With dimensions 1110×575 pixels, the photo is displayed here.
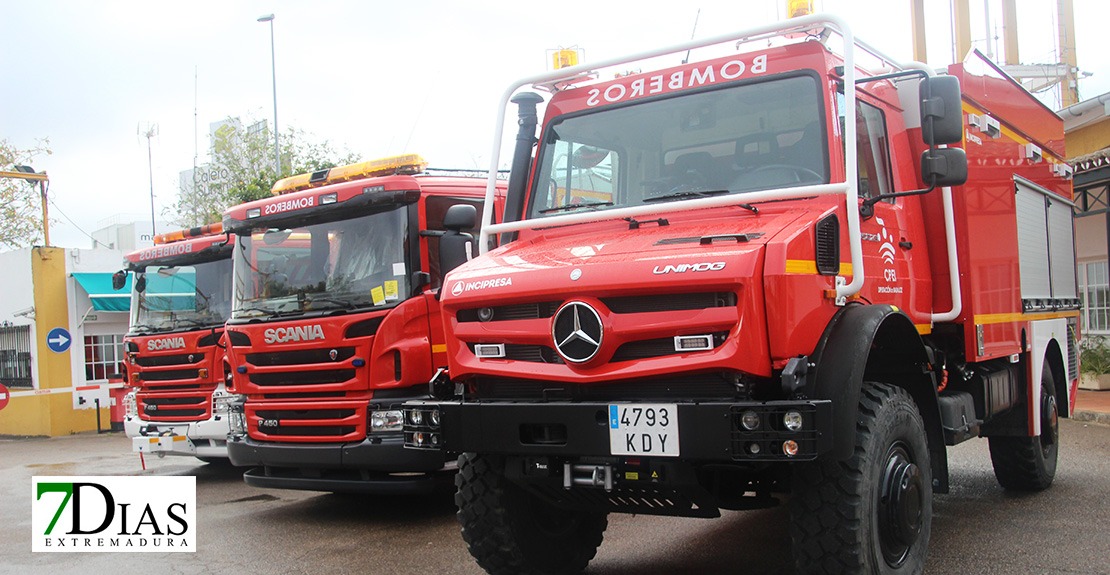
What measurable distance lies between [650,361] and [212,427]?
715 cm

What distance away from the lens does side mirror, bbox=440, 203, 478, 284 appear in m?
6.00

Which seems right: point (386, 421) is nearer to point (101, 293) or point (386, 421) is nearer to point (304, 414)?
point (304, 414)

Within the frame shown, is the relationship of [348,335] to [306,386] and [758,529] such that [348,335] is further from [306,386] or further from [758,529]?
[758,529]

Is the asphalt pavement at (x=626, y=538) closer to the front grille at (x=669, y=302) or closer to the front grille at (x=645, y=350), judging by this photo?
the front grille at (x=645, y=350)

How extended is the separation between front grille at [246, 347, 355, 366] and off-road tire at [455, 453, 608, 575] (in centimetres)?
253

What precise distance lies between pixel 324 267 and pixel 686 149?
3647 mm

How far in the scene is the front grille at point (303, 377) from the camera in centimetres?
747

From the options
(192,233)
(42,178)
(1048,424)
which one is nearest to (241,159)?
(42,178)

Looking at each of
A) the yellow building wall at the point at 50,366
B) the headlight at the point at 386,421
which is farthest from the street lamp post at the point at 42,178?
the headlight at the point at 386,421

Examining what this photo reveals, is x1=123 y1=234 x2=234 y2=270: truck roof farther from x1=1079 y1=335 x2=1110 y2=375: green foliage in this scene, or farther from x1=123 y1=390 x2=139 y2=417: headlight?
x1=1079 y1=335 x2=1110 y2=375: green foliage

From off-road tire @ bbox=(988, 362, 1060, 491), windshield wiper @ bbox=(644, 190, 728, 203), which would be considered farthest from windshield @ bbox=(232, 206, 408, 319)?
off-road tire @ bbox=(988, 362, 1060, 491)

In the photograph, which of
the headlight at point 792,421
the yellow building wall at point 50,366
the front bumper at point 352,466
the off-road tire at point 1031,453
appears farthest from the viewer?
the yellow building wall at point 50,366

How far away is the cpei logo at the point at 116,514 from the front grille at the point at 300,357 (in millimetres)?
1173

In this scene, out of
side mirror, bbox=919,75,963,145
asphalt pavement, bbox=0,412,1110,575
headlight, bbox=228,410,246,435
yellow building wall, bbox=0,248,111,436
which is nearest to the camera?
side mirror, bbox=919,75,963,145
